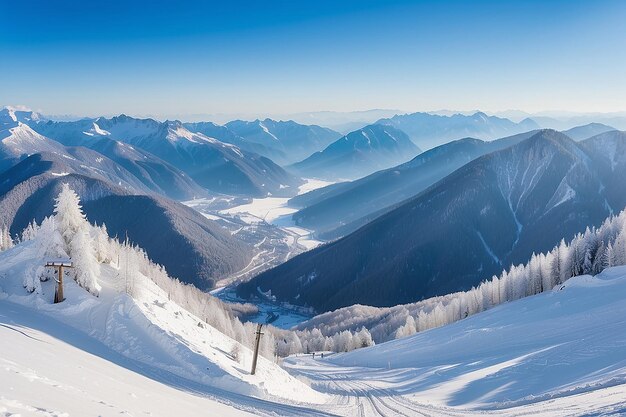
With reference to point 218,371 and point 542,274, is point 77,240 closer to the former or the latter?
point 218,371

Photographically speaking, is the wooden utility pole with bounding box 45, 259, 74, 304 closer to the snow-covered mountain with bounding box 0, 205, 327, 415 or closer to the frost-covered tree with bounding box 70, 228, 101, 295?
the snow-covered mountain with bounding box 0, 205, 327, 415

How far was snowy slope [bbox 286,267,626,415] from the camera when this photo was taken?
116ft

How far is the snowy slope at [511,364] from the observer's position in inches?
1391

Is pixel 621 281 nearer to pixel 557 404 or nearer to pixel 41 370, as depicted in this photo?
pixel 557 404

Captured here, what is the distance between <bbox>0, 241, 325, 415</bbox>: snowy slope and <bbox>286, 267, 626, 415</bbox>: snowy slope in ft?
34.1

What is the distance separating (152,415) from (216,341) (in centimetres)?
2687

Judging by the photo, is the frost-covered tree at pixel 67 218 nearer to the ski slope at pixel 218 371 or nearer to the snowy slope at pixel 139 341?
the snowy slope at pixel 139 341

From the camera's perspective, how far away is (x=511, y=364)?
50.6 meters

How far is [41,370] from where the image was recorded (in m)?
20.8

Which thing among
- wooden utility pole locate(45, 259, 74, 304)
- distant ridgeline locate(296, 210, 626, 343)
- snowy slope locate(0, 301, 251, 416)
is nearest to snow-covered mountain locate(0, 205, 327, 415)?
snowy slope locate(0, 301, 251, 416)

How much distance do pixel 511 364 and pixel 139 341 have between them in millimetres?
41647

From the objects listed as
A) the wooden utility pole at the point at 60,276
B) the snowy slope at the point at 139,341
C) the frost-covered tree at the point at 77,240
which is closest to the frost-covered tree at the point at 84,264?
the frost-covered tree at the point at 77,240

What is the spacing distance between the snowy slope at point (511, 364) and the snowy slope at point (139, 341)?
409 inches

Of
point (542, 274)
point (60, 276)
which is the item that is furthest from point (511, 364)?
point (542, 274)
